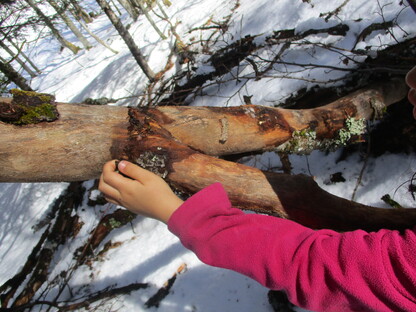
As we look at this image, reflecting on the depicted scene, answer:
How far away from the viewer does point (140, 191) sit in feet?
3.32

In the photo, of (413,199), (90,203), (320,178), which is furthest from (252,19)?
(90,203)

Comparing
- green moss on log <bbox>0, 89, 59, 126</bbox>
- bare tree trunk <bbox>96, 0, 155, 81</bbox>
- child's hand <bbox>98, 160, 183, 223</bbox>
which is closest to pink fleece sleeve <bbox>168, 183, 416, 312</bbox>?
child's hand <bbox>98, 160, 183, 223</bbox>

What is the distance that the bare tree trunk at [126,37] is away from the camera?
5.00 meters

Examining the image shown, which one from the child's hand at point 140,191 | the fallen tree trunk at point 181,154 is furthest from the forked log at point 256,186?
the child's hand at point 140,191

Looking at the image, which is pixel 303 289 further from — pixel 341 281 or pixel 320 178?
pixel 320 178

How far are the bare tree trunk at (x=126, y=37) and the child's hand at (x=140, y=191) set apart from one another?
16.6ft

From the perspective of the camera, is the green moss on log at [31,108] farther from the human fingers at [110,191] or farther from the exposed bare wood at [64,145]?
the human fingers at [110,191]

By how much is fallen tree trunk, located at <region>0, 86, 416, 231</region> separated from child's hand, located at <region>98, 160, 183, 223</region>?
10 cm

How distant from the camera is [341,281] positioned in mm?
768

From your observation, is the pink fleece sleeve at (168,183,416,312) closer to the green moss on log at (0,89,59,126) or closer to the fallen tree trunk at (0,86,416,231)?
the fallen tree trunk at (0,86,416,231)

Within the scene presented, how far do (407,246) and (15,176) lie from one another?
157 centimetres

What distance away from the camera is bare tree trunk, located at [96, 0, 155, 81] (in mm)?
4996

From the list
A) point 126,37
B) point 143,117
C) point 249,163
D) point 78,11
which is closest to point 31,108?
point 143,117

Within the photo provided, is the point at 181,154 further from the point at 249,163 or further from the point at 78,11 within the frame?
the point at 78,11
